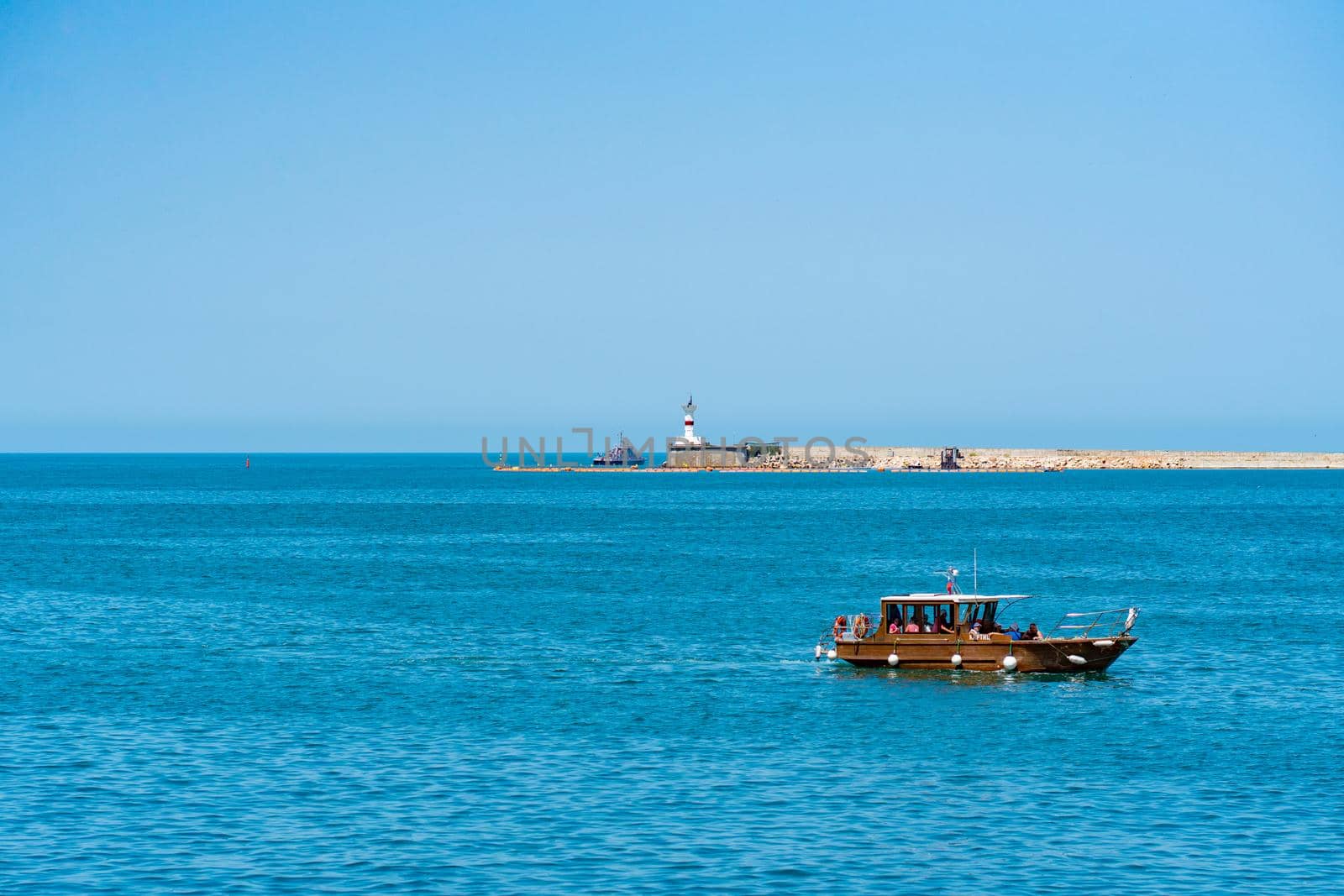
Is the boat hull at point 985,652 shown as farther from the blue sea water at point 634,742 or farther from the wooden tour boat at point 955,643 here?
the blue sea water at point 634,742

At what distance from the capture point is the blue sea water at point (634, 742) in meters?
26.3

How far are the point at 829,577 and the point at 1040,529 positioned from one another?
54.1 metres

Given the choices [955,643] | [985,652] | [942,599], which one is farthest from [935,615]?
[985,652]

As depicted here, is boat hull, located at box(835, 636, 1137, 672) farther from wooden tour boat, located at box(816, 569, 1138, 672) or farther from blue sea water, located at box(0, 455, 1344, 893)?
blue sea water, located at box(0, 455, 1344, 893)

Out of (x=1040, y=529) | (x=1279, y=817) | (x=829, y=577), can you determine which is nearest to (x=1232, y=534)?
(x=1040, y=529)

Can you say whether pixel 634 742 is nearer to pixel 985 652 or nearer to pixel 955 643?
pixel 955 643

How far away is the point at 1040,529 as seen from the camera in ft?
421

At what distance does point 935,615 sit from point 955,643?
1970 millimetres

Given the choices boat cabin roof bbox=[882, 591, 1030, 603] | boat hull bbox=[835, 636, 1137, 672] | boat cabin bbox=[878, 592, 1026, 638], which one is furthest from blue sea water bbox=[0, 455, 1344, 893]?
boat cabin roof bbox=[882, 591, 1030, 603]

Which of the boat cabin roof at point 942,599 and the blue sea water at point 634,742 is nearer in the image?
the blue sea water at point 634,742

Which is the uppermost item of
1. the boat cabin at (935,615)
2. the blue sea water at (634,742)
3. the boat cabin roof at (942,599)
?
the boat cabin roof at (942,599)

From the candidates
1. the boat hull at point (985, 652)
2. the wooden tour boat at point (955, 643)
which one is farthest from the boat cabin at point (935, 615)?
the boat hull at point (985, 652)

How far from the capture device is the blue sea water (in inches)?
1036

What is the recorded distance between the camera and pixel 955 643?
48125mm
